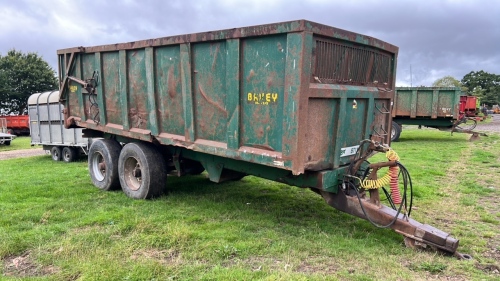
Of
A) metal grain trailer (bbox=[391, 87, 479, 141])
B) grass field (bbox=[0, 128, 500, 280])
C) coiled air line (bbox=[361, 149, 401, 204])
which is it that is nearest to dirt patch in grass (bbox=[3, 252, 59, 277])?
grass field (bbox=[0, 128, 500, 280])

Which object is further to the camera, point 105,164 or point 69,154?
point 69,154

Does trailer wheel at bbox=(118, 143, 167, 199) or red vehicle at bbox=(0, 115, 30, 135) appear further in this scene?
red vehicle at bbox=(0, 115, 30, 135)

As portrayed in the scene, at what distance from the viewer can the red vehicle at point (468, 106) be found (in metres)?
16.0

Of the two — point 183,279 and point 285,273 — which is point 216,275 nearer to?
point 183,279

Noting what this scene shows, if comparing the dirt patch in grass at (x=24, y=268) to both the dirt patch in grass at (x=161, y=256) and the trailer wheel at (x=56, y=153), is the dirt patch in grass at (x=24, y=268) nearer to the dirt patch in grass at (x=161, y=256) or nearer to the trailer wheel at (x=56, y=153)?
the dirt patch in grass at (x=161, y=256)

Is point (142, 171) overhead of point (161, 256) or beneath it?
overhead

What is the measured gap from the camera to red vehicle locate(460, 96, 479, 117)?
16.0 m

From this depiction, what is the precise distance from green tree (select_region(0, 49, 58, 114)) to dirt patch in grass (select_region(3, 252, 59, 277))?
3527 centimetres

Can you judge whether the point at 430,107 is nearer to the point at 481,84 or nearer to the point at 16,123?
the point at 16,123

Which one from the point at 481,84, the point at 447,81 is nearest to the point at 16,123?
the point at 447,81

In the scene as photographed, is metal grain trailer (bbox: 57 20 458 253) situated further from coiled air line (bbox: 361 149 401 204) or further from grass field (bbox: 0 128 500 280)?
grass field (bbox: 0 128 500 280)

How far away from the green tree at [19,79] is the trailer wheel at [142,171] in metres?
33.4

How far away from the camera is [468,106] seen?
55.5 ft

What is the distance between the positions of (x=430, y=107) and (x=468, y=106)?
3.20m
